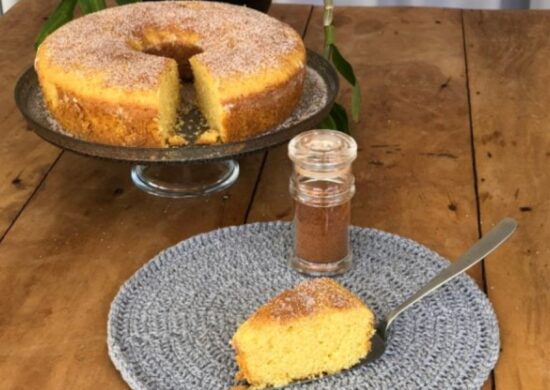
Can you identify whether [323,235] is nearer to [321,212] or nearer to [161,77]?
[321,212]

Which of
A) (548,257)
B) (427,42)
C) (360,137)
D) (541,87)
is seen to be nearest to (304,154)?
(548,257)

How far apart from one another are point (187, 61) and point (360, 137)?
0.96ft

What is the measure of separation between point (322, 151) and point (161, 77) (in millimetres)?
287

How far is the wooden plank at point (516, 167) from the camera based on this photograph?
99 centimetres

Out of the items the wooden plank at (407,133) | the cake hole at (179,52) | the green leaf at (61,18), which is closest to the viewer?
the wooden plank at (407,133)

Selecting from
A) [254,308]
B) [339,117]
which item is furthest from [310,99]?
[254,308]

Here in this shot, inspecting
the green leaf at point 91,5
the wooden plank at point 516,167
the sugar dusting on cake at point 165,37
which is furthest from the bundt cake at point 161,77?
the wooden plank at point 516,167

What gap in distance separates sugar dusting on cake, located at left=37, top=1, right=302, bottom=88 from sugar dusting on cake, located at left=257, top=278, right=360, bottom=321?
379mm

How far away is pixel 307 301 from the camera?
92 centimetres

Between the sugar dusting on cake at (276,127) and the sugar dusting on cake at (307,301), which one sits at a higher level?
the sugar dusting on cake at (307,301)

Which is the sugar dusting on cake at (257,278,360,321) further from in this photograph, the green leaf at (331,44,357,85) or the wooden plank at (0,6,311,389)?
the green leaf at (331,44,357,85)

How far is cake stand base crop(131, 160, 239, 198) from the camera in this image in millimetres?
1312

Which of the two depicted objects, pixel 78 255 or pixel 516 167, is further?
pixel 516 167

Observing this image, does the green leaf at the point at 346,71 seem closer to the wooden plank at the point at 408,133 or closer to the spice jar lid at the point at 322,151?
the wooden plank at the point at 408,133
